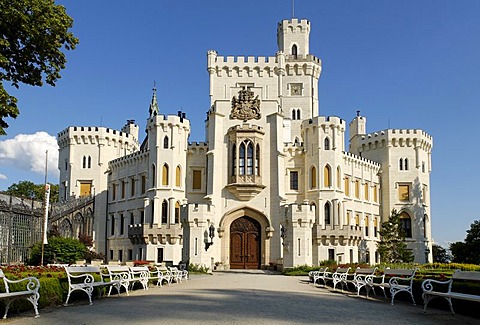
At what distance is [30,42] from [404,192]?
43.1 meters

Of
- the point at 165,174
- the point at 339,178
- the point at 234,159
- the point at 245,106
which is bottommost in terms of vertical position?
the point at 339,178

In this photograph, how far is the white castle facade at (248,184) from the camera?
137ft

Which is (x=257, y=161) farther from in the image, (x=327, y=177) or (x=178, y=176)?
(x=178, y=176)

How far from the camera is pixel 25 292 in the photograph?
11398 mm

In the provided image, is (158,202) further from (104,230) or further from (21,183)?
(21,183)

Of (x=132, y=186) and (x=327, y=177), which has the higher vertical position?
(x=327, y=177)

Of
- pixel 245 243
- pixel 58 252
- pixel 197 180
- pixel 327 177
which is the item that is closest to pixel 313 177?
pixel 327 177

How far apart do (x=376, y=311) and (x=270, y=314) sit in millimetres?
3028

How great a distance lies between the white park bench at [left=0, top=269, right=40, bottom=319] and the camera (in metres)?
11.0

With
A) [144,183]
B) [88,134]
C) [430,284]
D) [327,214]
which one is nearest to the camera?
[430,284]

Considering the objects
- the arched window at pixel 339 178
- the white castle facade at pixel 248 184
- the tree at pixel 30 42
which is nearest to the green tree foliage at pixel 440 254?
the white castle facade at pixel 248 184

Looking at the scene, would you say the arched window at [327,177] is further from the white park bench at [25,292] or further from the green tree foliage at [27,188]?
the green tree foliage at [27,188]

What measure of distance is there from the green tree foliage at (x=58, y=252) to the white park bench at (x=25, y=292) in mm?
25247

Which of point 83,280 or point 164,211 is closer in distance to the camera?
point 83,280
